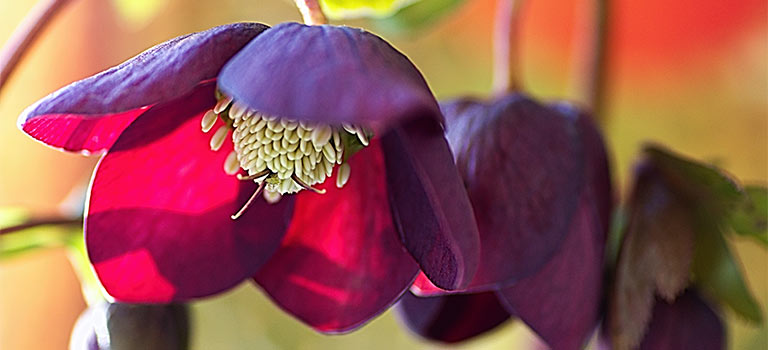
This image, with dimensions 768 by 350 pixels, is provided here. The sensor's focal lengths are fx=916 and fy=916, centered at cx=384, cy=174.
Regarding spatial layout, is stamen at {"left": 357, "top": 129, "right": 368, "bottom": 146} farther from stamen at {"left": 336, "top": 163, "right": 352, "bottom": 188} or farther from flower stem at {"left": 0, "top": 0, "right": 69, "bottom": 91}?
flower stem at {"left": 0, "top": 0, "right": 69, "bottom": 91}

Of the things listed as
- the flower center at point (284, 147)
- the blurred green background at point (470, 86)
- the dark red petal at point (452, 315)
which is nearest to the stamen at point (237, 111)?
the flower center at point (284, 147)

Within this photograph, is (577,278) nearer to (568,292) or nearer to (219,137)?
(568,292)

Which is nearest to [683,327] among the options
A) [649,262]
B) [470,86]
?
[649,262]

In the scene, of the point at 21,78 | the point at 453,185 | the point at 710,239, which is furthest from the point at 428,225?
the point at 21,78


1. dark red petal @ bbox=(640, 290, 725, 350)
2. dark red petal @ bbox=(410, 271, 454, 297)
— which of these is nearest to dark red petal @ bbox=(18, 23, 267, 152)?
dark red petal @ bbox=(410, 271, 454, 297)

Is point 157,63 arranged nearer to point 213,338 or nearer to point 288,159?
point 288,159
